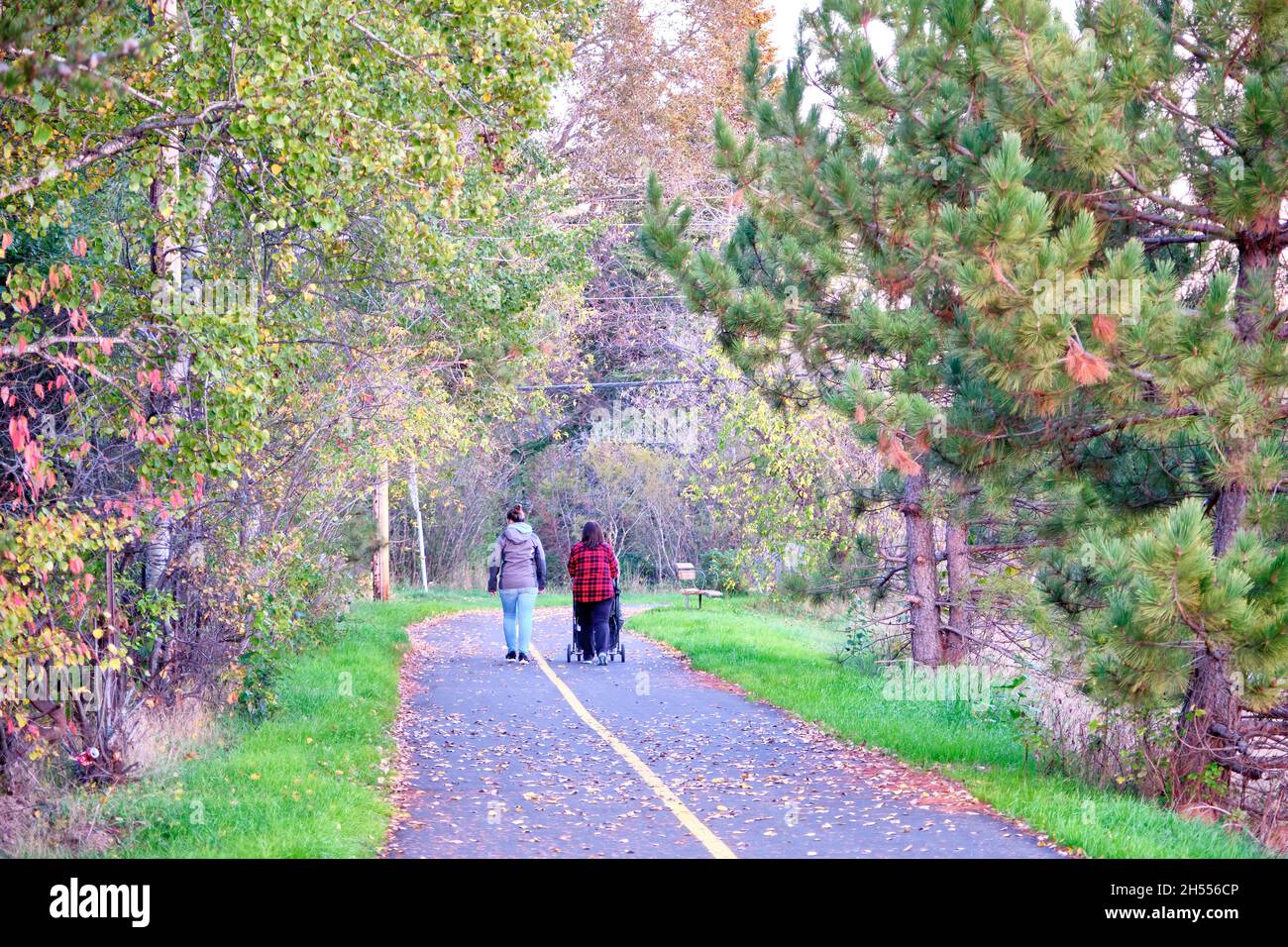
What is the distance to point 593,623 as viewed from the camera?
18641 millimetres

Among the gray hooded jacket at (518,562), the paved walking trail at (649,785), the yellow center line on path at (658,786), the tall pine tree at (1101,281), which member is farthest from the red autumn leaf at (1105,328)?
the gray hooded jacket at (518,562)

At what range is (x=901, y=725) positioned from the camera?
12.3m

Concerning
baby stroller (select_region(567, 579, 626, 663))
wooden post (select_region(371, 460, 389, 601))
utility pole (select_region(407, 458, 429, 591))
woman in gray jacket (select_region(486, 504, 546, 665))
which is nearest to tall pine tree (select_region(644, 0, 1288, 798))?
woman in gray jacket (select_region(486, 504, 546, 665))

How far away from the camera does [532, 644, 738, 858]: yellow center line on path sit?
312 inches

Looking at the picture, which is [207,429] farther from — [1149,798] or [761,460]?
[761,460]

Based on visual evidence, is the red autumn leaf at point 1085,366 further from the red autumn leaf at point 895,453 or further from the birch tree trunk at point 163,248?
the birch tree trunk at point 163,248

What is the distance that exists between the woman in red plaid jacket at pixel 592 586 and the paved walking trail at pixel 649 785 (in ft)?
6.21

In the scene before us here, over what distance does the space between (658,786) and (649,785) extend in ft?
0.24

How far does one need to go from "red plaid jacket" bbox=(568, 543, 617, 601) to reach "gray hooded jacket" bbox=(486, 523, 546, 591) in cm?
48

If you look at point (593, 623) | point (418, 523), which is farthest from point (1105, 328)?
point (418, 523)

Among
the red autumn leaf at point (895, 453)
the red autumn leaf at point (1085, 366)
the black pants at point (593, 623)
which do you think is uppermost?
the red autumn leaf at point (1085, 366)

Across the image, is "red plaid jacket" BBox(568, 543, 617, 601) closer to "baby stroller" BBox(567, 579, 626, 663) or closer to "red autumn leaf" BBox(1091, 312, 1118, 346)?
"baby stroller" BBox(567, 579, 626, 663)

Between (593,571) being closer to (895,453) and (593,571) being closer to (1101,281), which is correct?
(895,453)

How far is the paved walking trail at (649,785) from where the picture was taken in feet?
26.0
